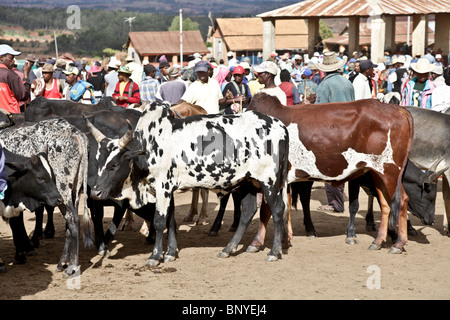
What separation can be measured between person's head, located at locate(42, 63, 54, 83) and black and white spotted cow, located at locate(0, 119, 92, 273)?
3.87 metres

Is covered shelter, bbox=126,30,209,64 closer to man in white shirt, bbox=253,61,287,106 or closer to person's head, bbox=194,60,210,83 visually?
person's head, bbox=194,60,210,83

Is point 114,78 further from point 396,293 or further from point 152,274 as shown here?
point 396,293

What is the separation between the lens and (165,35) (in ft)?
209

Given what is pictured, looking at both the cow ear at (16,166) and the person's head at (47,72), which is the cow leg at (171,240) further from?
the person's head at (47,72)

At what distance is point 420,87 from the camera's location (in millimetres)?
11266

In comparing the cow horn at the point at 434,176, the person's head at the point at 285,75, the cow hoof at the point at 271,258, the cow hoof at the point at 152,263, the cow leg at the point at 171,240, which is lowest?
the cow hoof at the point at 271,258

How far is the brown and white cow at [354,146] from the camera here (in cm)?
824

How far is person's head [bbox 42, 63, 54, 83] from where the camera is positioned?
11.3m

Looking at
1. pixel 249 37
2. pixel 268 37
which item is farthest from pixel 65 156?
pixel 249 37

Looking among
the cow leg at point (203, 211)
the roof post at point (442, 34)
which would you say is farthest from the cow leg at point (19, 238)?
the roof post at point (442, 34)

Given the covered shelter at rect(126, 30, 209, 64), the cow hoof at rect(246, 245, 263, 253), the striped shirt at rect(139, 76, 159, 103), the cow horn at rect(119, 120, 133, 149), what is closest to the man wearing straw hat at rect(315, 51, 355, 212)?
the cow hoof at rect(246, 245, 263, 253)

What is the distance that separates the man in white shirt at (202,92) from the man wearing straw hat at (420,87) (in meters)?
3.14

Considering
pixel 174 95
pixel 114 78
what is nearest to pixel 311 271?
pixel 174 95

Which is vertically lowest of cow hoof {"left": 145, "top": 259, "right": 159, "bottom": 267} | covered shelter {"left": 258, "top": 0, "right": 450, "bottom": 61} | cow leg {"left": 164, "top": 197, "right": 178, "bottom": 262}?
cow hoof {"left": 145, "top": 259, "right": 159, "bottom": 267}
